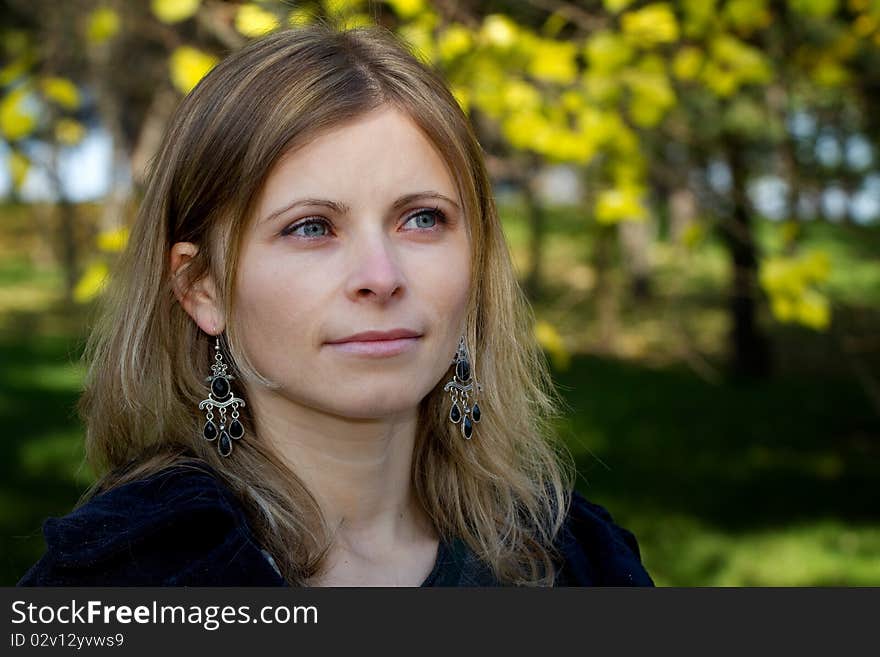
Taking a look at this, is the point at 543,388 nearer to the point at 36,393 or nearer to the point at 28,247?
the point at 36,393

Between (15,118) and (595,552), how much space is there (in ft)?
6.78

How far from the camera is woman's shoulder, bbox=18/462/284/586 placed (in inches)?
61.9

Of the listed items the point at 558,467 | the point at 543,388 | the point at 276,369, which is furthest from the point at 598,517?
the point at 276,369

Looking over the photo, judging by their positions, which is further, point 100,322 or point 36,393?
point 36,393

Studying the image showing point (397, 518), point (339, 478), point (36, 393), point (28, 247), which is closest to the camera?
point (339, 478)

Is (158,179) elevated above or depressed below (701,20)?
below

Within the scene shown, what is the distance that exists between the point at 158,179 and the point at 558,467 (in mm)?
987

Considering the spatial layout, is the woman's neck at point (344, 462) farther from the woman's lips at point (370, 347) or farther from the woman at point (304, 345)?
the woman's lips at point (370, 347)

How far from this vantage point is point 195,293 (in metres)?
1.88

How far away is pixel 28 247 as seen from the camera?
2681 cm

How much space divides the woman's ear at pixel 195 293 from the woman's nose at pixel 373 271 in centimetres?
30

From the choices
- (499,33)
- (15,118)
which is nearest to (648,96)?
(499,33)

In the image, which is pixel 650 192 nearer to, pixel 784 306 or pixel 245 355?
pixel 784 306

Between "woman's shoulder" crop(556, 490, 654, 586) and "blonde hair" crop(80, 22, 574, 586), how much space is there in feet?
0.12
